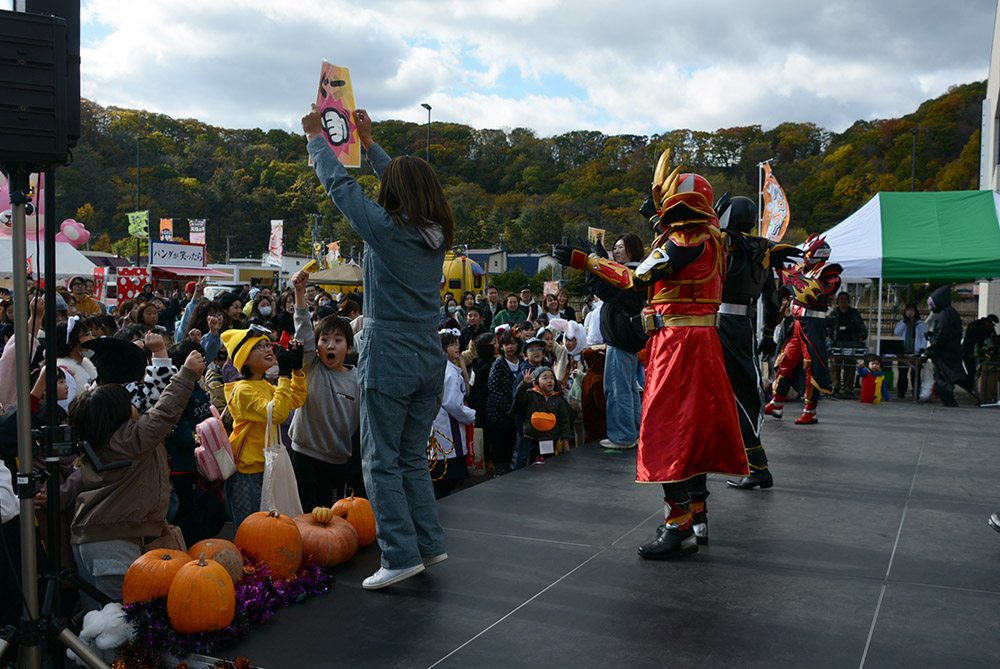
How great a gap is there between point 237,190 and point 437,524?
290 ft

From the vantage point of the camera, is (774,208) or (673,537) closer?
(673,537)

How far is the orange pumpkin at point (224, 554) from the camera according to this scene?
12.2 ft

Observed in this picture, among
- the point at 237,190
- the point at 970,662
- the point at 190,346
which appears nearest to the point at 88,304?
the point at 190,346

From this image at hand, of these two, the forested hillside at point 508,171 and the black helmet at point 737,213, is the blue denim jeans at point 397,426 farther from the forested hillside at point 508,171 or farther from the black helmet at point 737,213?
the forested hillside at point 508,171

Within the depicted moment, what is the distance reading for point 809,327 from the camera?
995cm

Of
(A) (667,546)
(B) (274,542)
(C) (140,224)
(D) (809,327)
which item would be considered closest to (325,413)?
(B) (274,542)

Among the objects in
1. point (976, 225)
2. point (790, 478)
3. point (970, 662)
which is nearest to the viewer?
point (970, 662)

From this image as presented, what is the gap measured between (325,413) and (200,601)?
1795mm

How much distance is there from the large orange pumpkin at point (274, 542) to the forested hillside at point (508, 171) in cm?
5699

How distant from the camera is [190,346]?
18.8 ft

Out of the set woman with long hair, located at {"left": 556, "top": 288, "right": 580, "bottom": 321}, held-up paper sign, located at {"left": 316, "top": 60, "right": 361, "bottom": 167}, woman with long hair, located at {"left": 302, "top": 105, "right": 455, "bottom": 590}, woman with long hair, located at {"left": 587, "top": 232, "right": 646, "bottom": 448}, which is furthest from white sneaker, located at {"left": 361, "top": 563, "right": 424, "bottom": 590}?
woman with long hair, located at {"left": 556, "top": 288, "right": 580, "bottom": 321}

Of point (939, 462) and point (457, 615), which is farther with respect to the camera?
point (939, 462)

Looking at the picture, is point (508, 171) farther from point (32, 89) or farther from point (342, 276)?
point (32, 89)

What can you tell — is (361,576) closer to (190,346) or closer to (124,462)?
(124,462)
